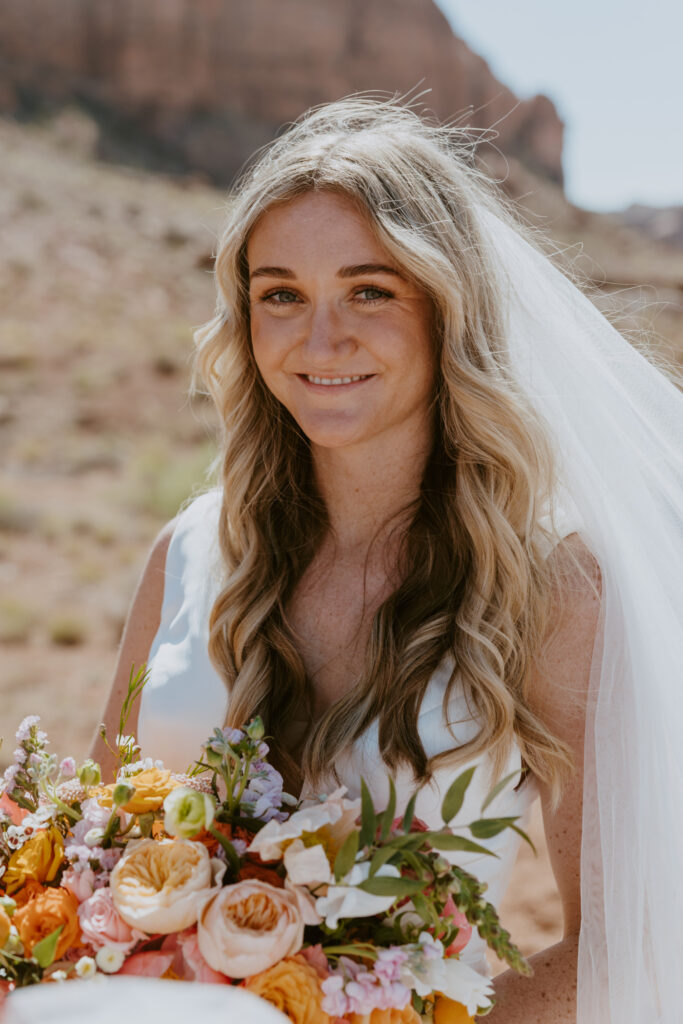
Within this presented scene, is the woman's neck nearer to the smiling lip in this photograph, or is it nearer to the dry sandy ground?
the smiling lip

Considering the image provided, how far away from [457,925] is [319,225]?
4.42ft

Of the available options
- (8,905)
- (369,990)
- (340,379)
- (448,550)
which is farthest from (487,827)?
(340,379)

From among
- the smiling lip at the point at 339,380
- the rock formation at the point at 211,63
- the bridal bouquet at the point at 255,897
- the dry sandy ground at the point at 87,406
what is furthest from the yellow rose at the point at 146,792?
the rock formation at the point at 211,63

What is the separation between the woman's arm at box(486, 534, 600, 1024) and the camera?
1.87m

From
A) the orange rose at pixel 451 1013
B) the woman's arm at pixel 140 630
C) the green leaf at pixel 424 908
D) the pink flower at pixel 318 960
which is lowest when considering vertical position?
the orange rose at pixel 451 1013

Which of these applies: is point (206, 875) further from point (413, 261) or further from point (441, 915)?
point (413, 261)

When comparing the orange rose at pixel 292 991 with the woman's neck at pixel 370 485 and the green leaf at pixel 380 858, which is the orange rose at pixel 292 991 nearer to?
→ the green leaf at pixel 380 858

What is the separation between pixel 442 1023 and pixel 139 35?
5214cm

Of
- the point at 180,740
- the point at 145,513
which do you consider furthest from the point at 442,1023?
the point at 145,513

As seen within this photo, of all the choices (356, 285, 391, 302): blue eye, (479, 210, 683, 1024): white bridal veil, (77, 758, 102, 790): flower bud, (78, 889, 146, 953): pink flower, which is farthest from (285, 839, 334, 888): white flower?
(356, 285, 391, 302): blue eye

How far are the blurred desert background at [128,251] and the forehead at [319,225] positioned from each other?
374 millimetres

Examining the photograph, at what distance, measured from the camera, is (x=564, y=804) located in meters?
1.91

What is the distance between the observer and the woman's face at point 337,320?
198cm

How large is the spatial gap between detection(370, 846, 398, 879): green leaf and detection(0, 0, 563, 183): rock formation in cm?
4053
